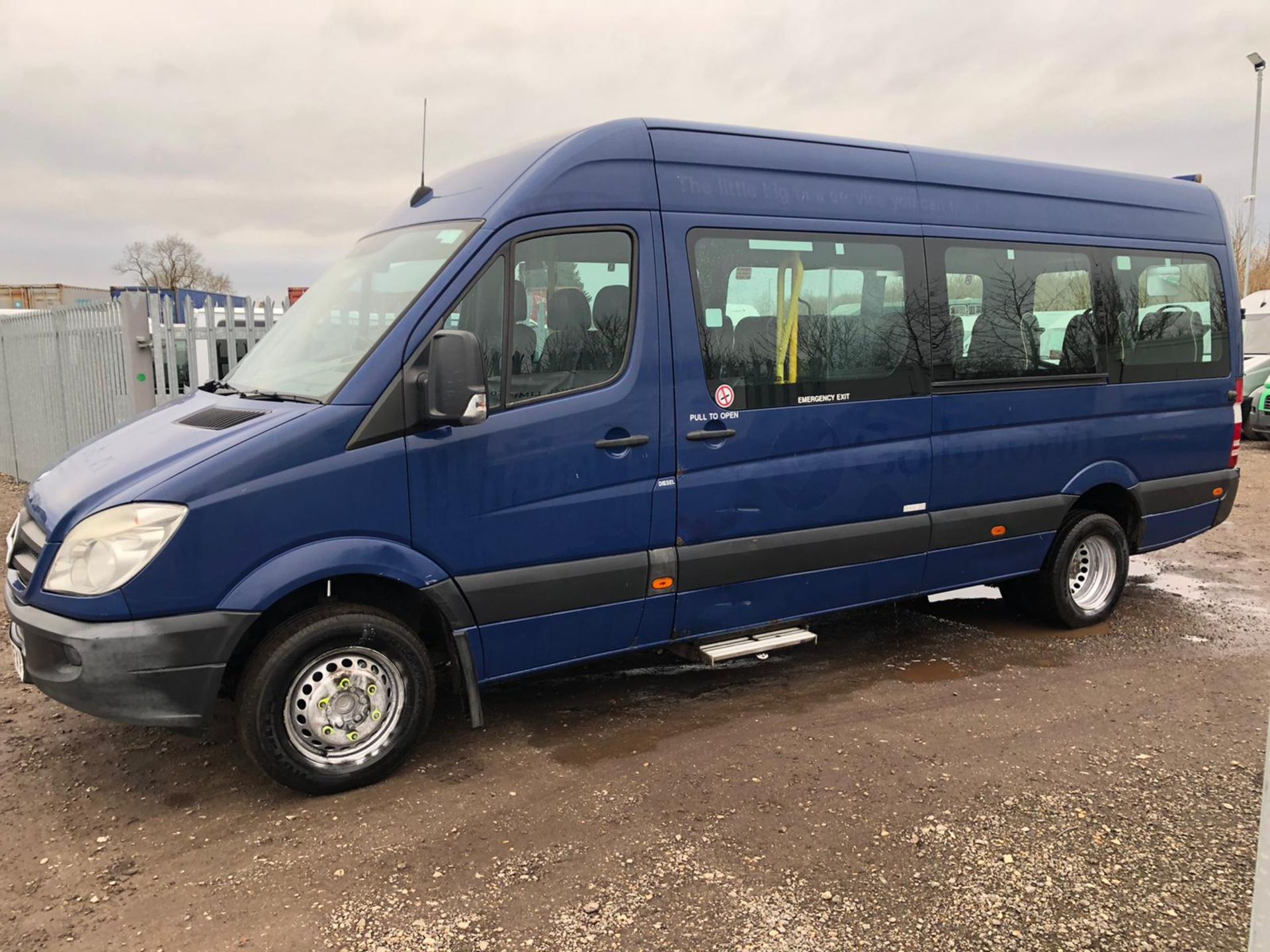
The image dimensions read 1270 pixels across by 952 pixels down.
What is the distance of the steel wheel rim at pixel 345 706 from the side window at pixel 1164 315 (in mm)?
4893

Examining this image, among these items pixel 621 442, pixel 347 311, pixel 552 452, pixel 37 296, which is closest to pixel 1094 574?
pixel 621 442

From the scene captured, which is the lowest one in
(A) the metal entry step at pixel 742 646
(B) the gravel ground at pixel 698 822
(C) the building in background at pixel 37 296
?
(B) the gravel ground at pixel 698 822

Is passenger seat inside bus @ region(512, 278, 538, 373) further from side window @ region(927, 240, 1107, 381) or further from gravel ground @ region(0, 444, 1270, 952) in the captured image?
side window @ region(927, 240, 1107, 381)

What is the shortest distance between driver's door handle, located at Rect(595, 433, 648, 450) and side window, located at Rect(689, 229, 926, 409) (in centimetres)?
48

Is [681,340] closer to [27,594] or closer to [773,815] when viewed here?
[773,815]

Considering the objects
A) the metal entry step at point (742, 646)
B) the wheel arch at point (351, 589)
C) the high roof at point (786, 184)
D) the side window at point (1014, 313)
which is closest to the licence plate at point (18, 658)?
the wheel arch at point (351, 589)

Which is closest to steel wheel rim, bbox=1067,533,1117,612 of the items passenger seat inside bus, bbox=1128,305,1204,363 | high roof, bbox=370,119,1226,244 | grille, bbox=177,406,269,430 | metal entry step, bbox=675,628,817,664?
passenger seat inside bus, bbox=1128,305,1204,363

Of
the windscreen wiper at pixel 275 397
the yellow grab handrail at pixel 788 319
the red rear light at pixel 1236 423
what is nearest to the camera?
the windscreen wiper at pixel 275 397

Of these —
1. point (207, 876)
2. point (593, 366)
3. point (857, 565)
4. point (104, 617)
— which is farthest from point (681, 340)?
point (207, 876)

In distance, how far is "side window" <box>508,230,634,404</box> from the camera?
4004mm

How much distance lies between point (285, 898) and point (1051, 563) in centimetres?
488

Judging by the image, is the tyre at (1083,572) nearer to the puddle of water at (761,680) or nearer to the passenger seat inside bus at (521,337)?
the puddle of water at (761,680)

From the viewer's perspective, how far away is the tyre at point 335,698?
3619mm

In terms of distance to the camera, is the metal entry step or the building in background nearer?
the metal entry step
